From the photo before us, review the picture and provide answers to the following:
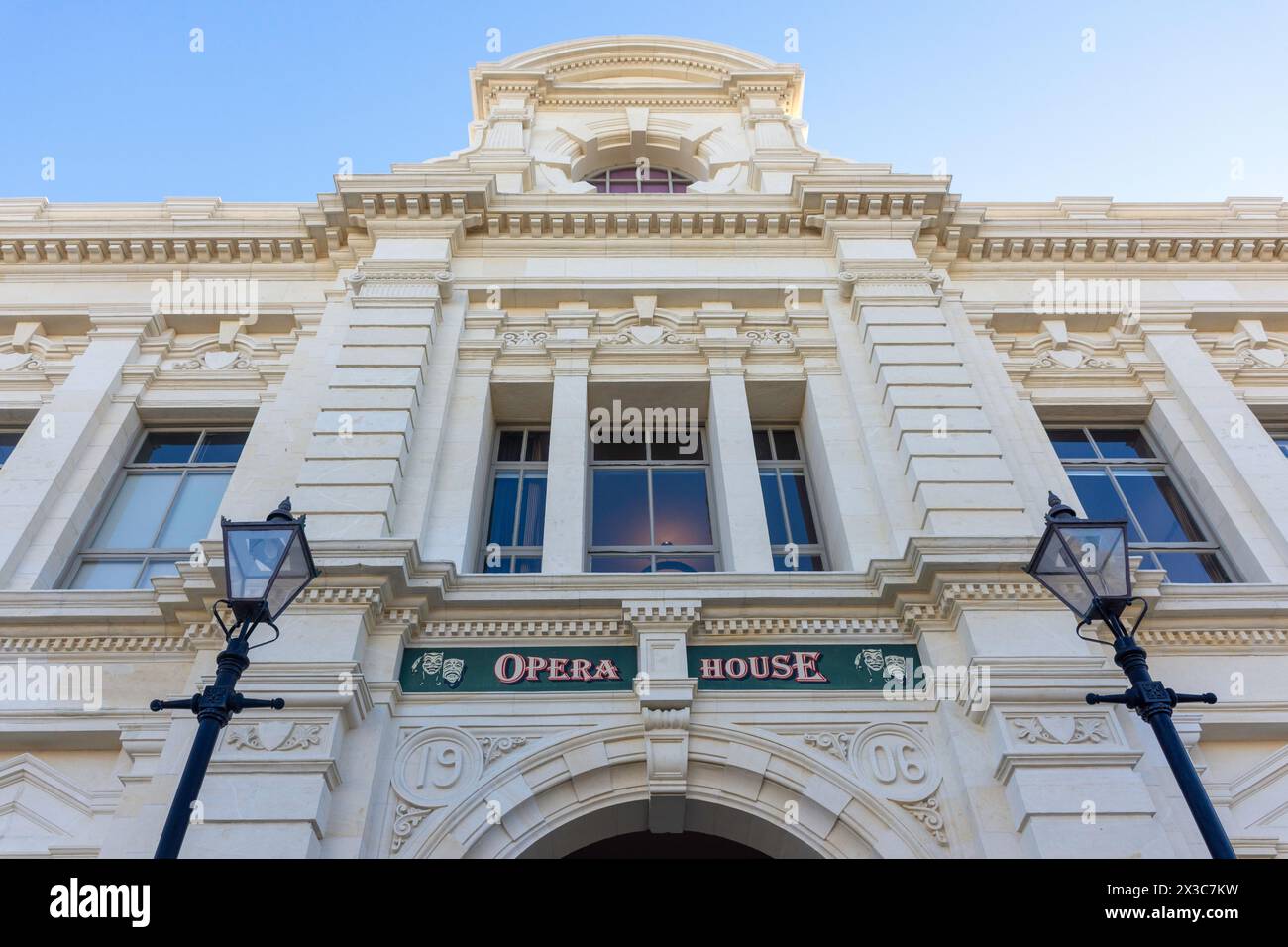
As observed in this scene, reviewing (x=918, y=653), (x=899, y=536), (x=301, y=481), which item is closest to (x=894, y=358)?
(x=899, y=536)

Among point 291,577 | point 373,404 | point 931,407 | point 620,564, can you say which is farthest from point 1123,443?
point 291,577

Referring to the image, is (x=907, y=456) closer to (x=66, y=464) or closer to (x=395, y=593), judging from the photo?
(x=395, y=593)

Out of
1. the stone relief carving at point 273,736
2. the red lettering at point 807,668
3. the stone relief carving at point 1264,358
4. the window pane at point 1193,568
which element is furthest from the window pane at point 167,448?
the stone relief carving at point 1264,358

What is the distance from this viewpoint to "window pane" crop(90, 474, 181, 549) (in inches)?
485

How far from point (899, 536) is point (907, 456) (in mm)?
1160

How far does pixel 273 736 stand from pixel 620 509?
5409mm

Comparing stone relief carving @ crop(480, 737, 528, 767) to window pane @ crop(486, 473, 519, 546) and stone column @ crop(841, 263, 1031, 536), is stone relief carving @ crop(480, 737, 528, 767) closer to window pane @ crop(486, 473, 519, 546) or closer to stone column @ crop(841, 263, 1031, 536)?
window pane @ crop(486, 473, 519, 546)

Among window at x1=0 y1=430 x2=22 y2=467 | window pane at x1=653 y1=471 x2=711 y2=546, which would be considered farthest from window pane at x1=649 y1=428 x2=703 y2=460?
window at x1=0 y1=430 x2=22 y2=467

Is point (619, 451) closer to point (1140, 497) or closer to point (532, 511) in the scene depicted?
point (532, 511)

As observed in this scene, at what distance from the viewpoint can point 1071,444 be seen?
45.7 ft

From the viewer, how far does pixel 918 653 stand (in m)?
9.87

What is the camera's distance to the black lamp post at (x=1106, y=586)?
21.8 feet
